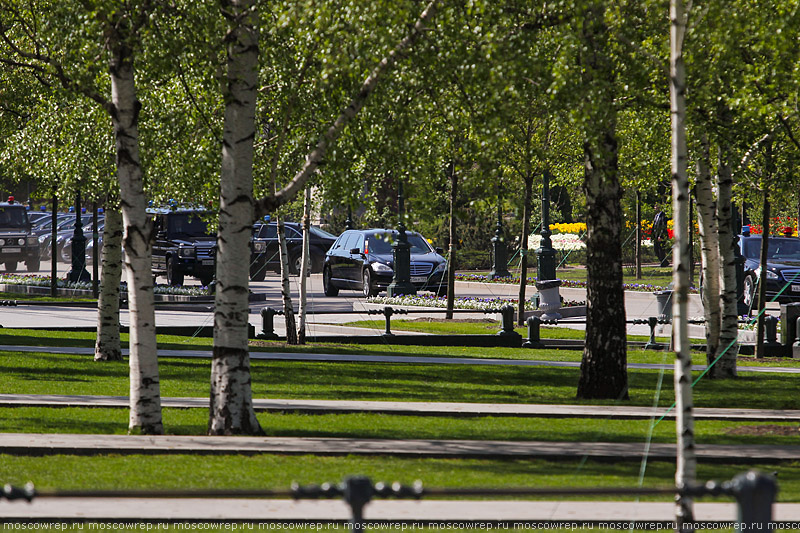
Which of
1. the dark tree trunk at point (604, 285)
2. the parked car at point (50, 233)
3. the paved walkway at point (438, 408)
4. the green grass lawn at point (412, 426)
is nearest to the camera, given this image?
the green grass lawn at point (412, 426)

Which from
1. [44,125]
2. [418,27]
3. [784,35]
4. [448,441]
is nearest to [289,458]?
[448,441]

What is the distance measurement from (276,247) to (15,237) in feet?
39.8

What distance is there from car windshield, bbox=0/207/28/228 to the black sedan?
27.0 m

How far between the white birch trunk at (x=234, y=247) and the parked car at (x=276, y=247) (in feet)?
79.3

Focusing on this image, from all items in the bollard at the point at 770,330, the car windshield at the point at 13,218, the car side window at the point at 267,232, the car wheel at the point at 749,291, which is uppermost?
the car windshield at the point at 13,218

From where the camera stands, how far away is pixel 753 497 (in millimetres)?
5223

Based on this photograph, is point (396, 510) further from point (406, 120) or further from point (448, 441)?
point (406, 120)

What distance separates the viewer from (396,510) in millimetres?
8141

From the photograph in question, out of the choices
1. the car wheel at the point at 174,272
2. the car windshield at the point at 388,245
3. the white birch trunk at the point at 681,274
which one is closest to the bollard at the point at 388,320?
the car windshield at the point at 388,245

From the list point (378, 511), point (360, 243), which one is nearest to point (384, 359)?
point (378, 511)

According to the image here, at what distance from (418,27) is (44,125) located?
349 inches

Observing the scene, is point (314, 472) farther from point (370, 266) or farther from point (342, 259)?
point (342, 259)

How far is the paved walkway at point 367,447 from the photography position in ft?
34.2

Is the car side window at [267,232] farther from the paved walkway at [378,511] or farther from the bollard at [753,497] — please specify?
the bollard at [753,497]
